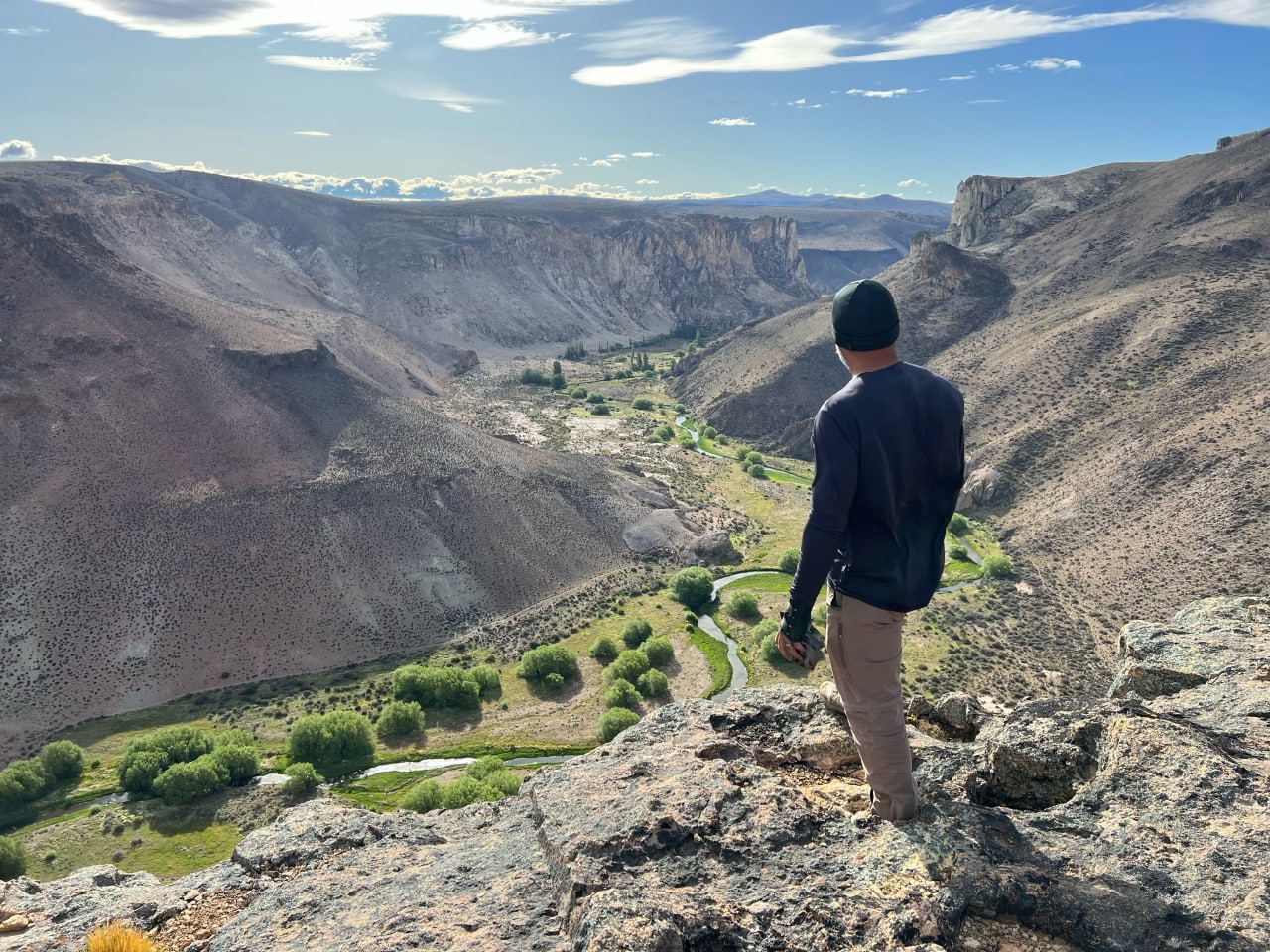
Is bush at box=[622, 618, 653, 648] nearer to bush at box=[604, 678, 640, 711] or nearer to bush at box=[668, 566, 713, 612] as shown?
bush at box=[668, 566, 713, 612]

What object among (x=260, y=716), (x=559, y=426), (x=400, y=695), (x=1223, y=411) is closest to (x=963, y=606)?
(x=1223, y=411)

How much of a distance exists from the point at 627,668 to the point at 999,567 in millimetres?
32780

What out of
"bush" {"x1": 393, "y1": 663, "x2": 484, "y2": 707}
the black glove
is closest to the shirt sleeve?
the black glove

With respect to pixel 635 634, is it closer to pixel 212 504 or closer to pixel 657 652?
pixel 657 652

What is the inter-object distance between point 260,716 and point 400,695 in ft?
26.9

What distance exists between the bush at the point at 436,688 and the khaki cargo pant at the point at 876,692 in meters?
40.7

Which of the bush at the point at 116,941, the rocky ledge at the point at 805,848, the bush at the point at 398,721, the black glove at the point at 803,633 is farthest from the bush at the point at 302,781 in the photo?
the black glove at the point at 803,633

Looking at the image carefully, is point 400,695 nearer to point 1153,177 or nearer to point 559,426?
point 559,426

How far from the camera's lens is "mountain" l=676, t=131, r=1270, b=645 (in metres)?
51.0

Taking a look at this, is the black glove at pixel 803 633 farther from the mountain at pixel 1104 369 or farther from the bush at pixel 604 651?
the mountain at pixel 1104 369

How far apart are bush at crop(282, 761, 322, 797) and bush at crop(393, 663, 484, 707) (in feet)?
25.5

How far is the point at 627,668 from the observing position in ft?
151

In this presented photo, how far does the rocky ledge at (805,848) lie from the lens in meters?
5.60

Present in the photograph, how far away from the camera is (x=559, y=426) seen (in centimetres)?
9925
